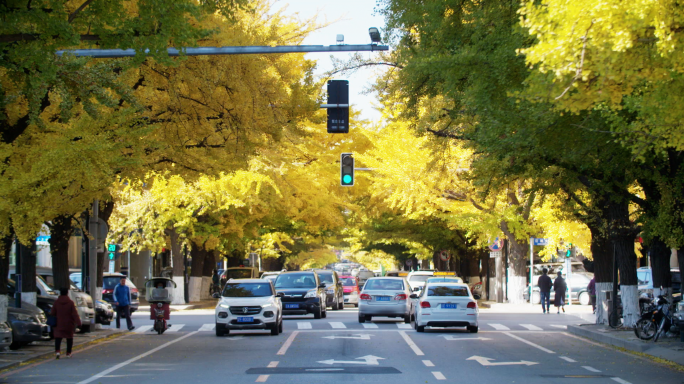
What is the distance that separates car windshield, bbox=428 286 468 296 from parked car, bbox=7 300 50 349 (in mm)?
10149

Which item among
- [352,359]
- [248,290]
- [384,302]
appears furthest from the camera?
[384,302]

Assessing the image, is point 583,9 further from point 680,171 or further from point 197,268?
point 197,268

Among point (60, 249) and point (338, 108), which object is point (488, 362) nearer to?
point (338, 108)

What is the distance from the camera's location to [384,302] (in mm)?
28188

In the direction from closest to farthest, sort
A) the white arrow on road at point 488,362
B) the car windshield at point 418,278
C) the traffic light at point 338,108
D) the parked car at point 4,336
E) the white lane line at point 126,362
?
the white lane line at point 126,362 → the white arrow on road at point 488,362 → the parked car at point 4,336 → the traffic light at point 338,108 → the car windshield at point 418,278

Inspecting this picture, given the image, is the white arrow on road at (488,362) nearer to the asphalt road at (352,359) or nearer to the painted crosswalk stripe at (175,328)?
the asphalt road at (352,359)

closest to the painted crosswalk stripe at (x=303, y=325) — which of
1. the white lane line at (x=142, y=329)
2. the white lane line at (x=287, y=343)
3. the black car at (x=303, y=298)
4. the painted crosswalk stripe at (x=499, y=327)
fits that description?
the black car at (x=303, y=298)

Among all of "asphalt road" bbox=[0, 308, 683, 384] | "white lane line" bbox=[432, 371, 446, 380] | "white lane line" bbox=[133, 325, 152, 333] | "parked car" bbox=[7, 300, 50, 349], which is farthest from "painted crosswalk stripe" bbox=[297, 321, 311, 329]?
"white lane line" bbox=[432, 371, 446, 380]

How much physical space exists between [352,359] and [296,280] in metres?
15.6

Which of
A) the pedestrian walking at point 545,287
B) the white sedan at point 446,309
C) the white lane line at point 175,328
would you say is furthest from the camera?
the pedestrian walking at point 545,287

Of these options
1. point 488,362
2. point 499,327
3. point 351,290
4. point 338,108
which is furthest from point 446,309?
point 351,290

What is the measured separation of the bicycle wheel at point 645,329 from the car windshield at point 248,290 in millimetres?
9748

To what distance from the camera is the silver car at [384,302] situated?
92.1 feet

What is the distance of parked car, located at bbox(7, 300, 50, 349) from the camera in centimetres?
1919
